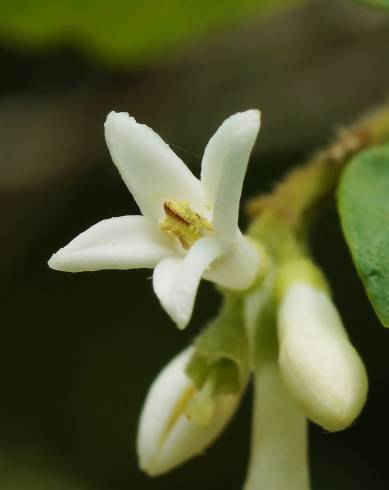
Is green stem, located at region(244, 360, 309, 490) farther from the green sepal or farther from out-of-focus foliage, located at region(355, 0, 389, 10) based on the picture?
out-of-focus foliage, located at region(355, 0, 389, 10)

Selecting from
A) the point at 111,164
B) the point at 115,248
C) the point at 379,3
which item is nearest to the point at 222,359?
the point at 115,248

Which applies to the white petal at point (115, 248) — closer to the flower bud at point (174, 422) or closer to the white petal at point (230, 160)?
the white petal at point (230, 160)

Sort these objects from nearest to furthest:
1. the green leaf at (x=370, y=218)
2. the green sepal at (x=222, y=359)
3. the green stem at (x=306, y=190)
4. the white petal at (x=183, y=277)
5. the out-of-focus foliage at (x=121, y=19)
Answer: the white petal at (x=183, y=277), the green leaf at (x=370, y=218), the green sepal at (x=222, y=359), the green stem at (x=306, y=190), the out-of-focus foliage at (x=121, y=19)

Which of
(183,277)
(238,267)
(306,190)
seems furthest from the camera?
(306,190)

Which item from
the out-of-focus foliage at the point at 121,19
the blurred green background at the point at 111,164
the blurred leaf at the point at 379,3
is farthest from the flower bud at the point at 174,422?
the out-of-focus foliage at the point at 121,19

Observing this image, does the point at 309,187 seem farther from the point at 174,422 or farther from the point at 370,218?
the point at 174,422

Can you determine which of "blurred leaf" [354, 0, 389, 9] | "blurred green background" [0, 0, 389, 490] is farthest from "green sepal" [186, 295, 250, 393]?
"blurred green background" [0, 0, 389, 490]
